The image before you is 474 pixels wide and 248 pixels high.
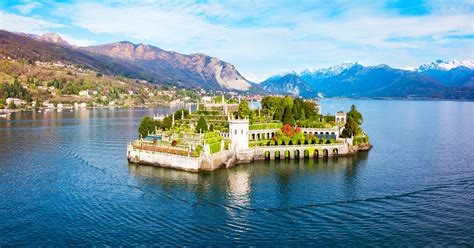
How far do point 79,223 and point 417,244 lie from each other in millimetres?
30852

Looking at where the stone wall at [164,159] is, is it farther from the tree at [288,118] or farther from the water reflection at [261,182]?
the tree at [288,118]

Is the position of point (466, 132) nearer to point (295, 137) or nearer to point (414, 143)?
point (414, 143)

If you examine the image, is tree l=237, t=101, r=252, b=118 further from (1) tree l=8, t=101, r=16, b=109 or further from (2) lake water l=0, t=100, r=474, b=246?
(1) tree l=8, t=101, r=16, b=109

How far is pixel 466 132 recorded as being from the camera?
11662 centimetres

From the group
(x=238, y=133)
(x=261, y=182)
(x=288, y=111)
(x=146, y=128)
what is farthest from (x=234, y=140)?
(x=146, y=128)

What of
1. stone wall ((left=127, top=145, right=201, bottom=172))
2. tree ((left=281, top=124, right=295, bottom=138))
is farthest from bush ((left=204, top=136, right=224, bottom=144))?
tree ((left=281, top=124, right=295, bottom=138))

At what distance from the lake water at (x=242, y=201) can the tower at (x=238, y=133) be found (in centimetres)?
413

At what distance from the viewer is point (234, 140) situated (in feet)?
225

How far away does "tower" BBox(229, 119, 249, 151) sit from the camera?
68375 mm

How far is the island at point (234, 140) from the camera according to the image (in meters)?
62.1

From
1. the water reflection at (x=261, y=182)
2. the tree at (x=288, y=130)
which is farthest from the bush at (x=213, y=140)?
the tree at (x=288, y=130)

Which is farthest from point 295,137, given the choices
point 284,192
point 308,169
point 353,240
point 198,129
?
point 353,240

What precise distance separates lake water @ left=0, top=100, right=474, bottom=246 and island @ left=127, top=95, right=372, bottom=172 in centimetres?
245

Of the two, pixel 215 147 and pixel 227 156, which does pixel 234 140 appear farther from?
pixel 215 147
